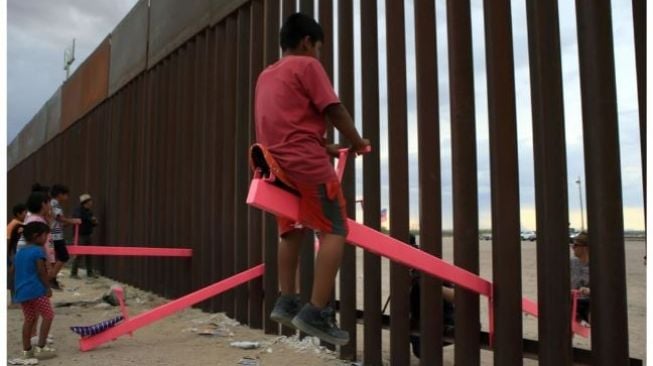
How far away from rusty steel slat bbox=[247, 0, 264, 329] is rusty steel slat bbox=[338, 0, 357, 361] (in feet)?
4.07

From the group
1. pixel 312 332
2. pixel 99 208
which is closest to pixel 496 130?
pixel 312 332

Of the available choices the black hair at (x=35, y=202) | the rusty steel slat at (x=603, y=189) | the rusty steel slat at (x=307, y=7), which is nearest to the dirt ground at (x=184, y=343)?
the black hair at (x=35, y=202)

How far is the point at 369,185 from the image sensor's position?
419 centimetres

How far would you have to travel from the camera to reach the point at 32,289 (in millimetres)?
4543

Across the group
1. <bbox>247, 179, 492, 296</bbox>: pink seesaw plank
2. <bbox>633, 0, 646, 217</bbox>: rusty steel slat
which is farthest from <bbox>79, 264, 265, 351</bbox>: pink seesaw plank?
<bbox>633, 0, 646, 217</bbox>: rusty steel slat

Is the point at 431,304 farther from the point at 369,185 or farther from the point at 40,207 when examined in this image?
the point at 40,207

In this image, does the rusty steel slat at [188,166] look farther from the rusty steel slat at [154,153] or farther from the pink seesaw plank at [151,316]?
the pink seesaw plank at [151,316]

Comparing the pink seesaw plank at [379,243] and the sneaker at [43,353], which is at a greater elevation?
the pink seesaw plank at [379,243]

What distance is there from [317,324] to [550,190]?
145 centimetres

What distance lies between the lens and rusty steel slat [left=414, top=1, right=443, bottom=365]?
368cm

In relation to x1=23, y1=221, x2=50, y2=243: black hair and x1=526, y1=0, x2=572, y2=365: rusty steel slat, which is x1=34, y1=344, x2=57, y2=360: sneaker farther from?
x1=526, y1=0, x2=572, y2=365: rusty steel slat

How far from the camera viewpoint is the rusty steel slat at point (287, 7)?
504 centimetres

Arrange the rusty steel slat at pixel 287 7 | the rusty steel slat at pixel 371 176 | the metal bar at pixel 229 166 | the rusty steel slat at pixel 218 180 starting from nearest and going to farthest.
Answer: the rusty steel slat at pixel 371 176, the rusty steel slat at pixel 287 7, the metal bar at pixel 229 166, the rusty steel slat at pixel 218 180

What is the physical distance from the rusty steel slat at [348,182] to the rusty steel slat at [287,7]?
2.22 ft
